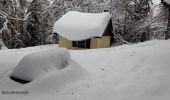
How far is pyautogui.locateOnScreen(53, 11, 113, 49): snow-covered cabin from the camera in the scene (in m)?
25.2

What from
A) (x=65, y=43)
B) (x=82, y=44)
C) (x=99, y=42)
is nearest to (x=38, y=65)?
(x=99, y=42)

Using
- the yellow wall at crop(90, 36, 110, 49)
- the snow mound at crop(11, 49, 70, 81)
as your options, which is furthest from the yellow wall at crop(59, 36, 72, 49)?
the snow mound at crop(11, 49, 70, 81)

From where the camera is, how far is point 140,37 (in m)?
27.0

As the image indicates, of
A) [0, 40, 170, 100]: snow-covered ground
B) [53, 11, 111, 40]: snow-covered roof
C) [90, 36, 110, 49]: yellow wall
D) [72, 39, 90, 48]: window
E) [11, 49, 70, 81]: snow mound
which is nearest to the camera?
[0, 40, 170, 100]: snow-covered ground

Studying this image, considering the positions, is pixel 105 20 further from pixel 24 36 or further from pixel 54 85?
pixel 54 85

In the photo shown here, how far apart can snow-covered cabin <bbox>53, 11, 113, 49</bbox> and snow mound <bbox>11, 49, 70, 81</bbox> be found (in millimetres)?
17440

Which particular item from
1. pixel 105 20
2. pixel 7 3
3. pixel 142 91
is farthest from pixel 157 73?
pixel 7 3

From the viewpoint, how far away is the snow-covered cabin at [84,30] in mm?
25234

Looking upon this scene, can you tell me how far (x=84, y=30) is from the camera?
83.5 ft

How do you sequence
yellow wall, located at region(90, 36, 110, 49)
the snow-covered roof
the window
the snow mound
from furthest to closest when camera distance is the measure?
the window < yellow wall, located at region(90, 36, 110, 49) < the snow-covered roof < the snow mound

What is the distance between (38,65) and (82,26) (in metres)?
19.0

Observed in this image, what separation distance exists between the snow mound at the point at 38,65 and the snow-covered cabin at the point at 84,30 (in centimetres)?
1744

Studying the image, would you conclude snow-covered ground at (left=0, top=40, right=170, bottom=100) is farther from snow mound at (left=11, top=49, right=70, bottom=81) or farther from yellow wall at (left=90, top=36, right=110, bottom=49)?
yellow wall at (left=90, top=36, right=110, bottom=49)

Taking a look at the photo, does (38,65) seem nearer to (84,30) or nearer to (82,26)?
(84,30)
